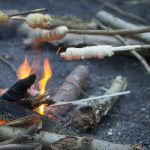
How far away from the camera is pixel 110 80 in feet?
15.9

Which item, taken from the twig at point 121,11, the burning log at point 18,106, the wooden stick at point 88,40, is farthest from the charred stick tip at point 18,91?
the twig at point 121,11

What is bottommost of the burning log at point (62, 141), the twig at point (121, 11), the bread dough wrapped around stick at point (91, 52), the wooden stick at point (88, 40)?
the burning log at point (62, 141)

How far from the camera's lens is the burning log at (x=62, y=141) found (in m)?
2.86

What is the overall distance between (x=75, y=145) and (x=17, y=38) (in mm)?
3436

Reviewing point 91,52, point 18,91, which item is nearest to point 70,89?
point 18,91

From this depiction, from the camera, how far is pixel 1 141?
295 cm

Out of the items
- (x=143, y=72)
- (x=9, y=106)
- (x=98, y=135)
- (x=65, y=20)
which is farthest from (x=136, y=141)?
(x=65, y=20)

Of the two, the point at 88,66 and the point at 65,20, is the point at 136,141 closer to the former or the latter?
the point at 88,66

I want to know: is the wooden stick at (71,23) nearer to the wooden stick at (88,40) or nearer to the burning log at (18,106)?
the wooden stick at (88,40)

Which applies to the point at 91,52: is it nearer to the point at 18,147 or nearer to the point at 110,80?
the point at 18,147

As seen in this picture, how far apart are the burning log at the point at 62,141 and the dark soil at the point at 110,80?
0.70 metres

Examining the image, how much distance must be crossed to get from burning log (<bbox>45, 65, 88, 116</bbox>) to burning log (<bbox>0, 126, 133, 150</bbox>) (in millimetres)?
816

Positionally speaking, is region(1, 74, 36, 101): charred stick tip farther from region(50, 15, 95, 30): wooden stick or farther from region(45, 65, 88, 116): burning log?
region(50, 15, 95, 30): wooden stick

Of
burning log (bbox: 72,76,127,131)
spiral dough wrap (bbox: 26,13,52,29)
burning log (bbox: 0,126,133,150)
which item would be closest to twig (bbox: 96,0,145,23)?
burning log (bbox: 72,76,127,131)
